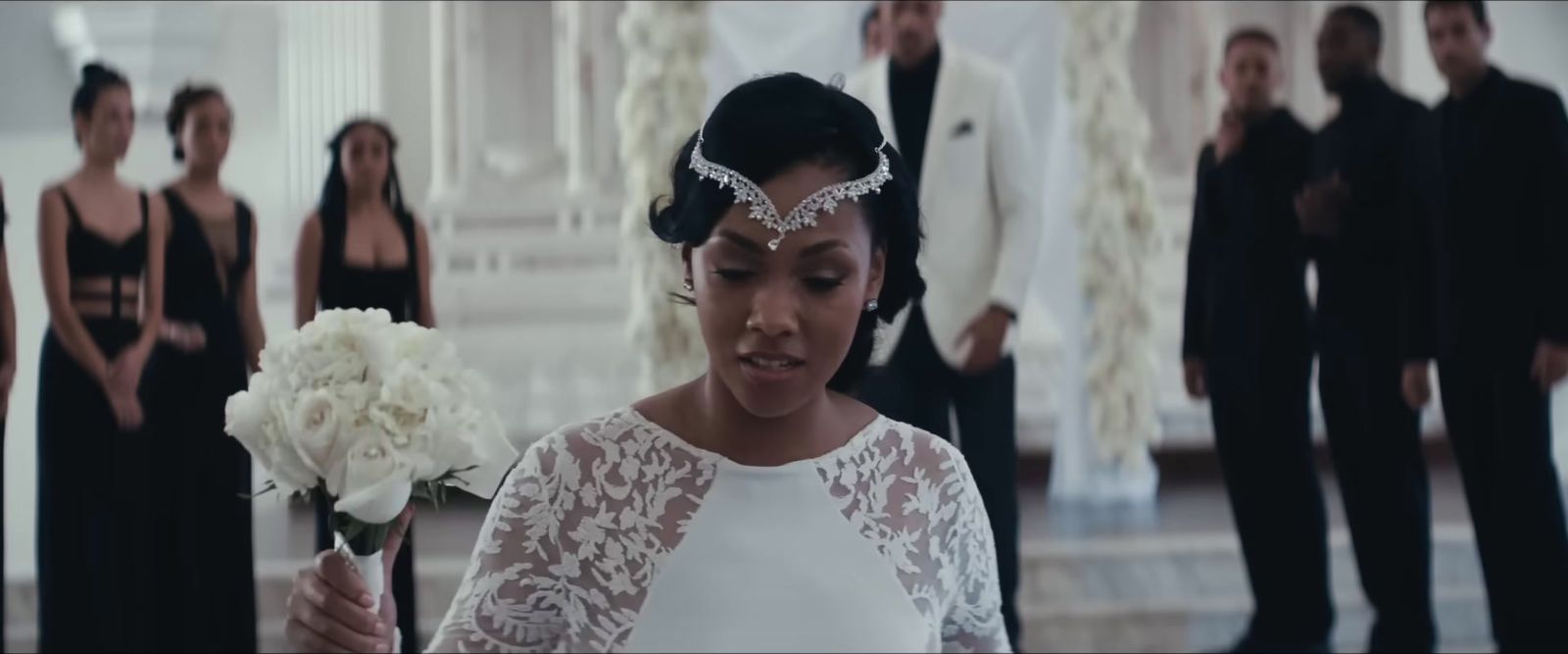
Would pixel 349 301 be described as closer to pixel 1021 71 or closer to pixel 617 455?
pixel 1021 71

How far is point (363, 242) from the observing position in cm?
484

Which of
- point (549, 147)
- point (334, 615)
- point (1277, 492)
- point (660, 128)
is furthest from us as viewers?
point (549, 147)

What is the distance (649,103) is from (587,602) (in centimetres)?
408

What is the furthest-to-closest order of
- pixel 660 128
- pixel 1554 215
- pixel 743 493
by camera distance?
pixel 660 128 → pixel 1554 215 → pixel 743 493

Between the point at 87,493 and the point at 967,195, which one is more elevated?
the point at 967,195

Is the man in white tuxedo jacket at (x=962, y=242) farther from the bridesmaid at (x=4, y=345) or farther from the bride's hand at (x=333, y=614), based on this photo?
the bride's hand at (x=333, y=614)

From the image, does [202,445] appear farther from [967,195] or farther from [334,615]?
[334,615]

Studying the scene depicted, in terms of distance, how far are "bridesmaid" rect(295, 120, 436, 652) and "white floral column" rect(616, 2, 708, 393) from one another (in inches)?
31.9

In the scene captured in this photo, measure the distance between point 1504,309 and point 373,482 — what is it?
144 inches

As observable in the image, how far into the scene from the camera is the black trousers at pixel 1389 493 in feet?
15.4

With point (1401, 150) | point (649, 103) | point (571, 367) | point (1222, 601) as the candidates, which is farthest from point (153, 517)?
point (1401, 150)

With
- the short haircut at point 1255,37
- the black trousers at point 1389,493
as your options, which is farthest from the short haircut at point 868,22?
the black trousers at point 1389,493

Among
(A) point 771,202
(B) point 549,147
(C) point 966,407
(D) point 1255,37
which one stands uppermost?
(D) point 1255,37

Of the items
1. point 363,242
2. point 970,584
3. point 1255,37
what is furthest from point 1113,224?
point 970,584
